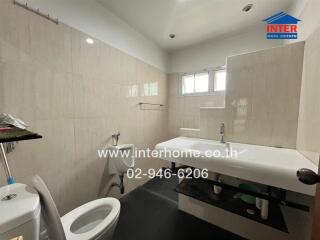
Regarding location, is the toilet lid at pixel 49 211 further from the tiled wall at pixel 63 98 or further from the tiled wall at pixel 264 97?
the tiled wall at pixel 264 97

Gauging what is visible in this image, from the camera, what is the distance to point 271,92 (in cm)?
134

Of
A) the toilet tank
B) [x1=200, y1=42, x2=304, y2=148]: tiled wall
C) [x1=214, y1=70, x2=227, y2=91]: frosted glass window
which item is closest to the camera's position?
the toilet tank

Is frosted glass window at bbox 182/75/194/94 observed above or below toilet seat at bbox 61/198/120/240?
above

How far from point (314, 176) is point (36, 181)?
102cm

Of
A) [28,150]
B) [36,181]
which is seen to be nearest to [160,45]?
[28,150]

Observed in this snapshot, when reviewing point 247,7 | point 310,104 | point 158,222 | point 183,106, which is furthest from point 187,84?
point 158,222

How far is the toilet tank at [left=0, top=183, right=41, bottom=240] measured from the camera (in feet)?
1.52

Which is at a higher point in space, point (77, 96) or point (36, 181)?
point (77, 96)

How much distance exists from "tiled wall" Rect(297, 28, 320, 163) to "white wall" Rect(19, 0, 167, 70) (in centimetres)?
172

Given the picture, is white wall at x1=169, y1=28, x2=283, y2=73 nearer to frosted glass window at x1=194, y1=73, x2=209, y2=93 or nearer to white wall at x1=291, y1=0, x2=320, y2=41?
frosted glass window at x1=194, y1=73, x2=209, y2=93

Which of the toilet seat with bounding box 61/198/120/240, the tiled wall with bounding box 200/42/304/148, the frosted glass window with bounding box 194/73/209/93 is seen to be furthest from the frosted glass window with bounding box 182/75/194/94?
the toilet seat with bounding box 61/198/120/240

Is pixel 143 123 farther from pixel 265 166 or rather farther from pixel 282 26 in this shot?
pixel 282 26

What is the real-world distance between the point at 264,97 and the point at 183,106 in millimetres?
1294

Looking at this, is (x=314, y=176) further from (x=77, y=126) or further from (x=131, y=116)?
(x=131, y=116)
